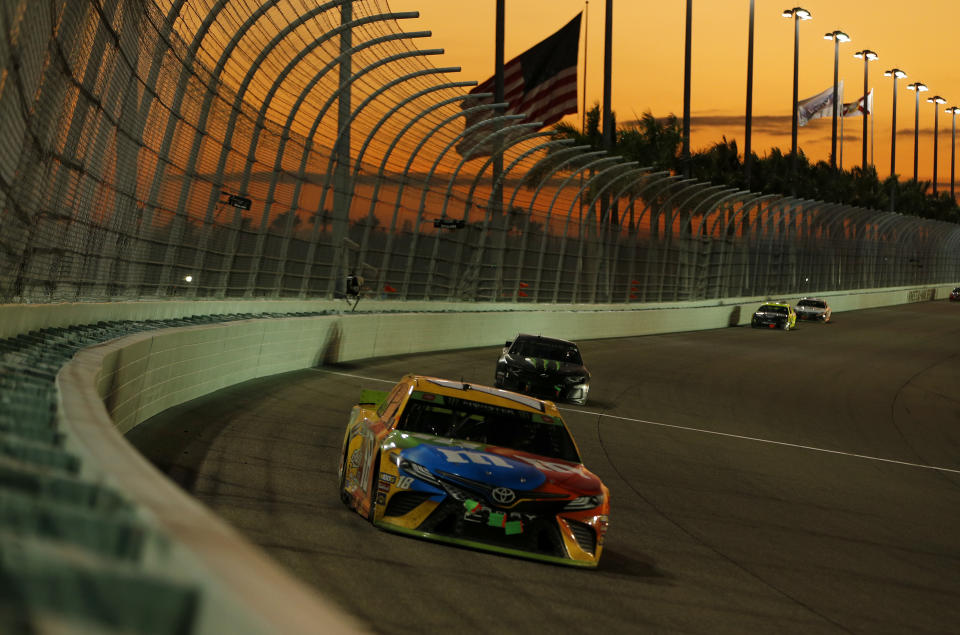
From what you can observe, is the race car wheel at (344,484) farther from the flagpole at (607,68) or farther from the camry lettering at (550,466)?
the flagpole at (607,68)

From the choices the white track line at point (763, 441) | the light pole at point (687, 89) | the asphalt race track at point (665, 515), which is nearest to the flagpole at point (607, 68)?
the light pole at point (687, 89)

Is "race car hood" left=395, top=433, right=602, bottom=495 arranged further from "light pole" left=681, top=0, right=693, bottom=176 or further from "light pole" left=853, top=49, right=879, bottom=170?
"light pole" left=853, top=49, right=879, bottom=170

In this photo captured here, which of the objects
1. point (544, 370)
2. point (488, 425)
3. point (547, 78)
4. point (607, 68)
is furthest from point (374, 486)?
point (607, 68)

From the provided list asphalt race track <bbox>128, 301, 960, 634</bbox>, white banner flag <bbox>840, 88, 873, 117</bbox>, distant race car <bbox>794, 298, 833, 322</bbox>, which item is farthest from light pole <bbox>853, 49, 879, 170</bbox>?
asphalt race track <bbox>128, 301, 960, 634</bbox>

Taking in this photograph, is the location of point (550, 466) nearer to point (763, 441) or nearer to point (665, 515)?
point (665, 515)

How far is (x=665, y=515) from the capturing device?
10.4 meters

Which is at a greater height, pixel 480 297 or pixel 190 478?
pixel 480 297

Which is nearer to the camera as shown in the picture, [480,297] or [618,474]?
[618,474]

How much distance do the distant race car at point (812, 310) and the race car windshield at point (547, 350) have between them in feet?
124

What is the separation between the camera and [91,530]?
→ 2.61m

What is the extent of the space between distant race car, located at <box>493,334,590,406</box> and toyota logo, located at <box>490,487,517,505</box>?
12035 mm

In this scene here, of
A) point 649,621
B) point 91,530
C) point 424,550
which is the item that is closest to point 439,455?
point 424,550

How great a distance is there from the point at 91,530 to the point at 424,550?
5412 millimetres

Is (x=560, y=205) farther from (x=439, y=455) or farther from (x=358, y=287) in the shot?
(x=439, y=455)
